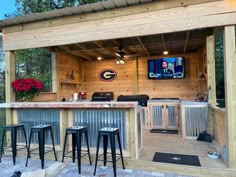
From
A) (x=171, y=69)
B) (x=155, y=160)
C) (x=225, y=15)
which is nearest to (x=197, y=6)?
(x=225, y=15)

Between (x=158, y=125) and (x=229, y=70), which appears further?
(x=158, y=125)

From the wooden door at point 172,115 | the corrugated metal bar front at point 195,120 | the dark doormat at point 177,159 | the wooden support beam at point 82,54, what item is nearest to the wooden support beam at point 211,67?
the corrugated metal bar front at point 195,120

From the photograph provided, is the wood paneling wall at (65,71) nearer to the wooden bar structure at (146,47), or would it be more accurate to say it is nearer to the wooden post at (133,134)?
the wooden bar structure at (146,47)

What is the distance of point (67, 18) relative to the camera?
3312 mm

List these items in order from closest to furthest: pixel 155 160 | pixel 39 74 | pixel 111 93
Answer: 1. pixel 155 160
2. pixel 39 74
3. pixel 111 93

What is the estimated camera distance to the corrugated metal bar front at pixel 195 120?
4.00 metres

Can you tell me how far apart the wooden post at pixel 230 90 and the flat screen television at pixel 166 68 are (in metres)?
3.63

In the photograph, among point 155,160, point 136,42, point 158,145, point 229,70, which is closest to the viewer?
point 229,70

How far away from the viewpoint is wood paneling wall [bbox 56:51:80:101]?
5660mm

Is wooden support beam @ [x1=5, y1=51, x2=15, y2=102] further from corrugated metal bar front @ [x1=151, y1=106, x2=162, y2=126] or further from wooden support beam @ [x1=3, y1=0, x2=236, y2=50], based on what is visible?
corrugated metal bar front @ [x1=151, y1=106, x2=162, y2=126]

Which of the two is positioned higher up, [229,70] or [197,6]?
[197,6]

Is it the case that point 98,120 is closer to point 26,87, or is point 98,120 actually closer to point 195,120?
point 26,87

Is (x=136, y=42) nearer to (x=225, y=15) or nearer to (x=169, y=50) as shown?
(x=169, y=50)

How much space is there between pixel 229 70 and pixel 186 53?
3.89 metres
